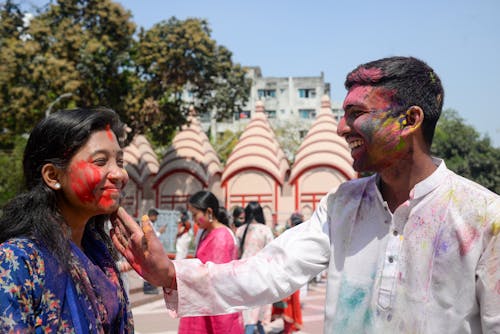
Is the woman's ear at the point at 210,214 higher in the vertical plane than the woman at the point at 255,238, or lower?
higher

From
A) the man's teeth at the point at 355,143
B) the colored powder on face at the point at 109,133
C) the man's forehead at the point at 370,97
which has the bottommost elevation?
the man's teeth at the point at 355,143

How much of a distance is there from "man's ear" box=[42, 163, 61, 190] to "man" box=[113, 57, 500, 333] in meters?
0.33

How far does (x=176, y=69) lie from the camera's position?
76.7 ft

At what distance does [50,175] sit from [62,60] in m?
20.0

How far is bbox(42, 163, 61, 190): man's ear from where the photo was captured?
2283mm

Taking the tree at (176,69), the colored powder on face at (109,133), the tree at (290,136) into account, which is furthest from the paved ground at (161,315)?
the tree at (290,136)

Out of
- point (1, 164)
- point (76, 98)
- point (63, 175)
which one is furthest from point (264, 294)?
point (1, 164)

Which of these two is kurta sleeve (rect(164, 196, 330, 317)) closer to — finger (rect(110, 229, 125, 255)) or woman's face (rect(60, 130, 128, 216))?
finger (rect(110, 229, 125, 255))

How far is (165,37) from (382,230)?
71.5 ft

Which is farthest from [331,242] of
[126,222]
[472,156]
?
[472,156]

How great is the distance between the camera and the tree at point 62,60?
802 inches

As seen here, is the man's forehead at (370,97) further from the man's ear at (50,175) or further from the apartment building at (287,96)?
the apartment building at (287,96)

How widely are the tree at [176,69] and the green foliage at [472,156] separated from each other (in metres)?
15.3

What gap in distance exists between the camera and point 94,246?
2.49 metres
